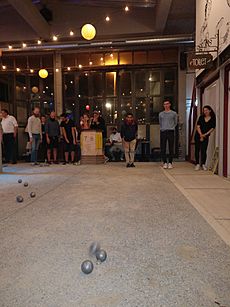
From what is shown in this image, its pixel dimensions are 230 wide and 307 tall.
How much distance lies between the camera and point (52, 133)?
765cm

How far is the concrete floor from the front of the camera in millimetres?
1334

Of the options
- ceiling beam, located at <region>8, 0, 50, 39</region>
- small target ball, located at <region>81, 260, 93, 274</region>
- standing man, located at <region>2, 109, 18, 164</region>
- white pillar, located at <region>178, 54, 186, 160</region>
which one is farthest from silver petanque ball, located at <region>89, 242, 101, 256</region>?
white pillar, located at <region>178, 54, 186, 160</region>

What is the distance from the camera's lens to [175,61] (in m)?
9.45

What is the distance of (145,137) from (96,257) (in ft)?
27.3

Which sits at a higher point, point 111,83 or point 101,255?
point 111,83

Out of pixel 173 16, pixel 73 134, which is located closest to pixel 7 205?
pixel 73 134

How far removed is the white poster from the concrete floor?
3.02 m

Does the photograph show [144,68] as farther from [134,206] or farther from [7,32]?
[134,206]

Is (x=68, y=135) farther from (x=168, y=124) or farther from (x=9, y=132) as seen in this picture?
(x=168, y=124)

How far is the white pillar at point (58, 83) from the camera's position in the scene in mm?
9953

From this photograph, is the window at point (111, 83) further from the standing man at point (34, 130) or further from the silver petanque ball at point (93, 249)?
the silver petanque ball at point (93, 249)

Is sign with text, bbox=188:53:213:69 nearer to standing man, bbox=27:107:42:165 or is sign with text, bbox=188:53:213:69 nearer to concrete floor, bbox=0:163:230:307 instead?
concrete floor, bbox=0:163:230:307

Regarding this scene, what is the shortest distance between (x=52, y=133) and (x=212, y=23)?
477cm

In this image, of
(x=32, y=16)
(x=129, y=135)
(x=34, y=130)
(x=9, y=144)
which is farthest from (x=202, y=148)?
(x=32, y=16)
